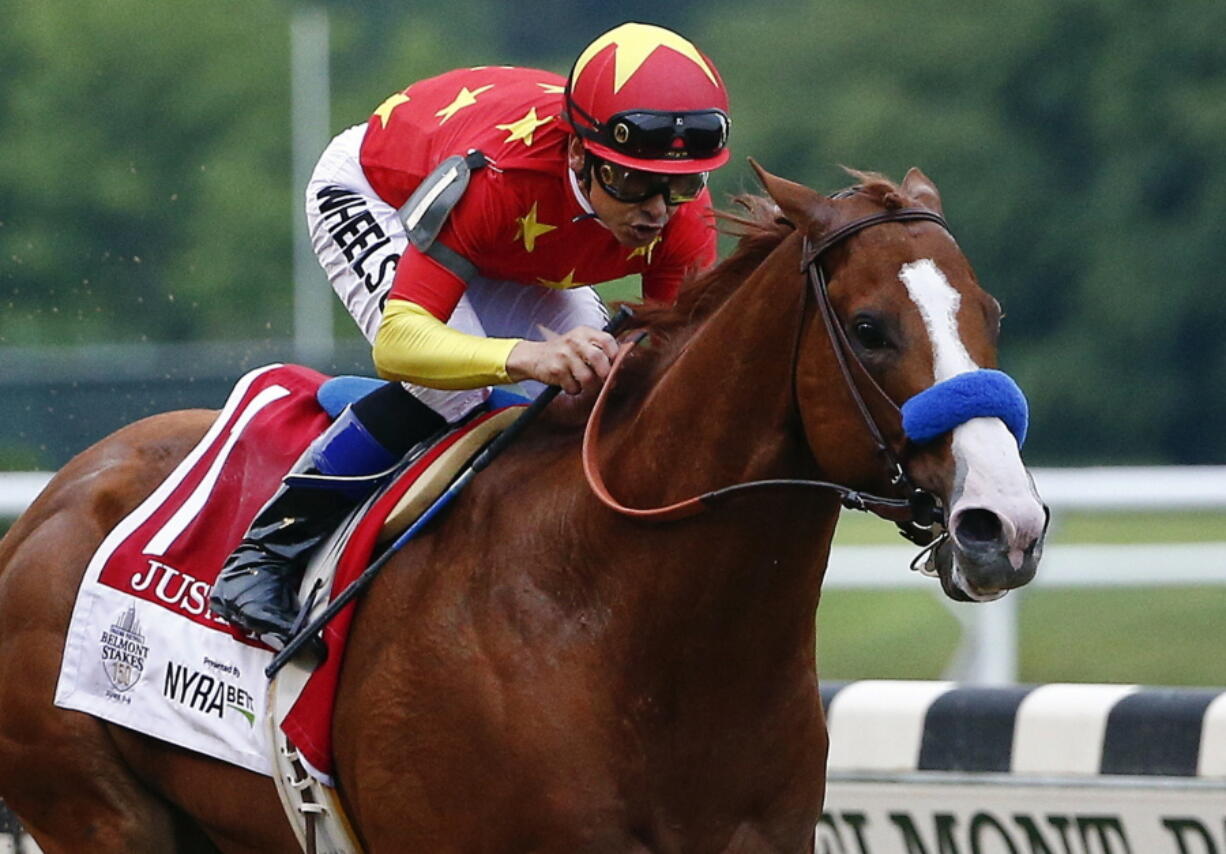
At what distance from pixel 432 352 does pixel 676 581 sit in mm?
589

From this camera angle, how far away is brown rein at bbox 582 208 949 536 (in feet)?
11.4

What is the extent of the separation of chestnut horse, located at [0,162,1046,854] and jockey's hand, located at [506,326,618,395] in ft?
0.33

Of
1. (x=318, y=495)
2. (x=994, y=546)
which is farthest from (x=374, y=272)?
(x=994, y=546)

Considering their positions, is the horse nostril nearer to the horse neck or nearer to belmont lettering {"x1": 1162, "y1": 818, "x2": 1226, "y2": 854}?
the horse neck

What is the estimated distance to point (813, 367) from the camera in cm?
364

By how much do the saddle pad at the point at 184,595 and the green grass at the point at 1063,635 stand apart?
3554 mm

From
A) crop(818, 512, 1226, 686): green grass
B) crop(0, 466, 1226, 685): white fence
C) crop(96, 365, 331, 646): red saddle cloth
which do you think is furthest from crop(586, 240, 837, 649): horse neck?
crop(818, 512, 1226, 686): green grass

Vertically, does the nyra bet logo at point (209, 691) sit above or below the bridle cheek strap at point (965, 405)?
below

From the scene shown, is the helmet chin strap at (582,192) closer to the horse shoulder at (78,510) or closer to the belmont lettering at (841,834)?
the horse shoulder at (78,510)

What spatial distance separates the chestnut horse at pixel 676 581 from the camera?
11.7 ft

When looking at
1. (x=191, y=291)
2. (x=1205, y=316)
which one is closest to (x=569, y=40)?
(x=191, y=291)

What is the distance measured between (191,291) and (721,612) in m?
35.7

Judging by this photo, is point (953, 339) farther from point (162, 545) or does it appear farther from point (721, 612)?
point (162, 545)

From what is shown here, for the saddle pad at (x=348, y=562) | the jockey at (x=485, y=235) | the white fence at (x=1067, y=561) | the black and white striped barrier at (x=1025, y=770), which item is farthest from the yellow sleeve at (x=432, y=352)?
the white fence at (x=1067, y=561)
